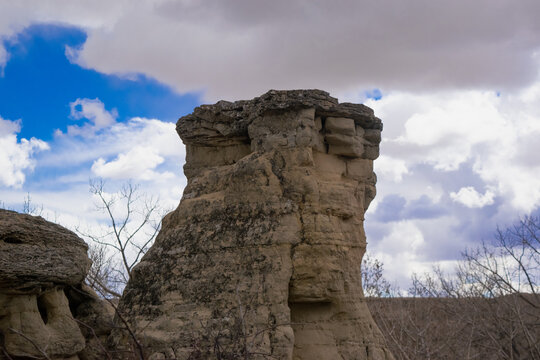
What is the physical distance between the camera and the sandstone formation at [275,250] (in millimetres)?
6820

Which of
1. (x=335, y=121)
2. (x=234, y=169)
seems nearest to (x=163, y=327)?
(x=234, y=169)

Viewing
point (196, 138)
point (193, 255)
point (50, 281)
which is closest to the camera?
point (50, 281)

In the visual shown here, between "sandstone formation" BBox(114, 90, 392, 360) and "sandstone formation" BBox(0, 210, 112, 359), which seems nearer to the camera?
"sandstone formation" BBox(0, 210, 112, 359)

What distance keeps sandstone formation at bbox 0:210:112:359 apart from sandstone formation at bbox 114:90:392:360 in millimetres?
700

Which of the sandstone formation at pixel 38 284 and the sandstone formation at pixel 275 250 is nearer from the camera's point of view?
the sandstone formation at pixel 38 284

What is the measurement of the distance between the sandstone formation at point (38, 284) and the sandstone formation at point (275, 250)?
70 centimetres

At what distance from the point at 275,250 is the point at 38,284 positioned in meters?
2.77

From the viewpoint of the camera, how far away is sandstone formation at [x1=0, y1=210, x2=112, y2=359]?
253 inches

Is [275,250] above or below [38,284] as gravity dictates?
above

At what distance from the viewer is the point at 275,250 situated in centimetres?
698

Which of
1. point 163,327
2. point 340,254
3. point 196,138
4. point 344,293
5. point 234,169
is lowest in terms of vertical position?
point 163,327

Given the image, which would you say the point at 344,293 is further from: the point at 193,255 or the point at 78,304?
the point at 78,304

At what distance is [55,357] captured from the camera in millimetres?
6906

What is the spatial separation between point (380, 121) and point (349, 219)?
163 centimetres
